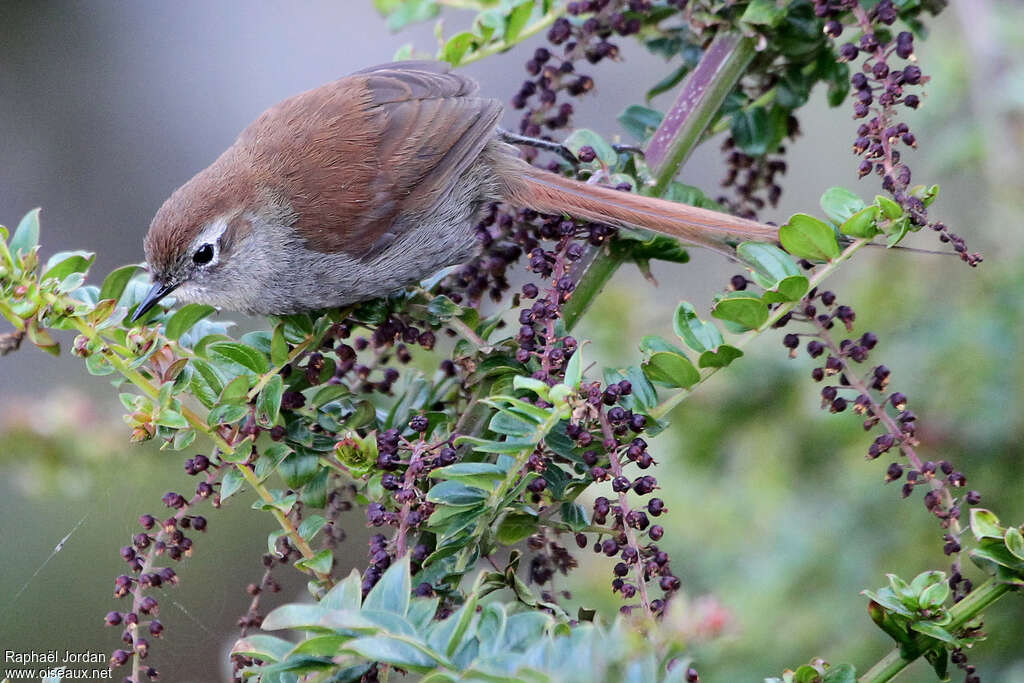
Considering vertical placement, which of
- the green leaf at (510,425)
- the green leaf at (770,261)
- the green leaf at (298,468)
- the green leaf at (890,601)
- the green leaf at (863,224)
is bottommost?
the green leaf at (298,468)

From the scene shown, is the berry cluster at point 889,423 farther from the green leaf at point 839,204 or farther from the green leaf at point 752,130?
the green leaf at point 752,130

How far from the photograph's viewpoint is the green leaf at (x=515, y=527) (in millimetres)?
1665

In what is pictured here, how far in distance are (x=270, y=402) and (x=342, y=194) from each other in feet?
4.58

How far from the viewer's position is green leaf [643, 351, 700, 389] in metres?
1.71

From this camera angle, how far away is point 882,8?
1914 millimetres

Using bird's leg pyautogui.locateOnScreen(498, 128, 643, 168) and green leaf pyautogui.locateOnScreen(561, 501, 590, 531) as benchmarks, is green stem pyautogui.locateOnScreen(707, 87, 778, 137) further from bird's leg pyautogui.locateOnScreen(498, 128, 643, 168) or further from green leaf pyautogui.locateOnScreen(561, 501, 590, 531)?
green leaf pyautogui.locateOnScreen(561, 501, 590, 531)

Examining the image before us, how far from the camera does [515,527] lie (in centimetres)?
168

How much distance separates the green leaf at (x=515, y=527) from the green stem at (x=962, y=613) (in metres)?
0.57

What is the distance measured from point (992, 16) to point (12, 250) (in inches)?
110

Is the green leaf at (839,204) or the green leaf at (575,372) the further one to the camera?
the green leaf at (839,204)

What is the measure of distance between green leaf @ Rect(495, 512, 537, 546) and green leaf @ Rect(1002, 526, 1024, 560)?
0.71 metres

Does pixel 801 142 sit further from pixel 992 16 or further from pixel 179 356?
pixel 179 356

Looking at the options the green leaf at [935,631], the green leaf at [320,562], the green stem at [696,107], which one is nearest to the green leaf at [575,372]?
the green leaf at [320,562]

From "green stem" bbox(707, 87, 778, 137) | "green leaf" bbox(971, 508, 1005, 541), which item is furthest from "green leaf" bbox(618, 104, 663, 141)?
"green leaf" bbox(971, 508, 1005, 541)
